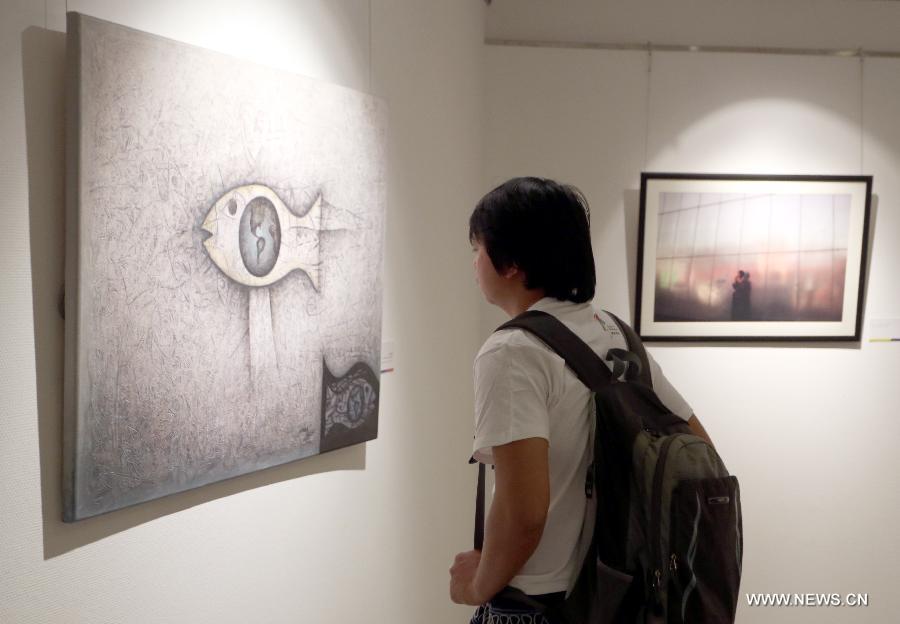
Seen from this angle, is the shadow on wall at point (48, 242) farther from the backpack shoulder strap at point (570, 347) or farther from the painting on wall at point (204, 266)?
the backpack shoulder strap at point (570, 347)

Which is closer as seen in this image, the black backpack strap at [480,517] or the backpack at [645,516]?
the backpack at [645,516]

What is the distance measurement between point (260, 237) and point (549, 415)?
78cm

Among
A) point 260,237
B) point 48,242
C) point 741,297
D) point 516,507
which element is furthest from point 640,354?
point 741,297

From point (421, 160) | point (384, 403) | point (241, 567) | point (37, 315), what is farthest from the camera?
point (421, 160)

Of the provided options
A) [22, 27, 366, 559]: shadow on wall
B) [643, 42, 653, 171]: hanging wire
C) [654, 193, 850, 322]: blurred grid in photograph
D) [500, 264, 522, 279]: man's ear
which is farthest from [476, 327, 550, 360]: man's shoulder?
[643, 42, 653, 171]: hanging wire

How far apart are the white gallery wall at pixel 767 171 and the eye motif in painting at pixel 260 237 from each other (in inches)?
71.7

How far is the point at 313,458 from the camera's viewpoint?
2.15 metres

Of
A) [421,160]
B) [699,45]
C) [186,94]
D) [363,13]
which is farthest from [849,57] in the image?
[186,94]

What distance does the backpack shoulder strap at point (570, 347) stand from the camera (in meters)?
1.45

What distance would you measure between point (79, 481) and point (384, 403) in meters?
1.17

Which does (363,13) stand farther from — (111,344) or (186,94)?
(111,344)

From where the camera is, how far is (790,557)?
3785 mm

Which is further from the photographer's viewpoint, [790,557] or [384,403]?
[790,557]

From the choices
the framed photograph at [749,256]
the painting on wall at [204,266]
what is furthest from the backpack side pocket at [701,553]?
the framed photograph at [749,256]
